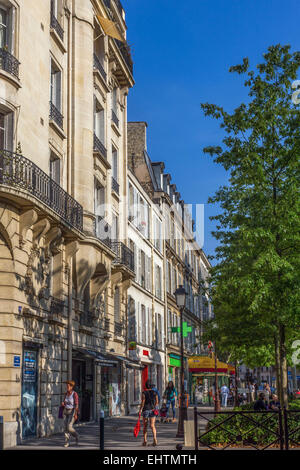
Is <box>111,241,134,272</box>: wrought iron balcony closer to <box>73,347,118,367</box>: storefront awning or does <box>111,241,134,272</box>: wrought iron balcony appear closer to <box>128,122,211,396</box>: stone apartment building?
<box>73,347,118,367</box>: storefront awning

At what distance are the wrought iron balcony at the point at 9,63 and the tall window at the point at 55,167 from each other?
4.10m

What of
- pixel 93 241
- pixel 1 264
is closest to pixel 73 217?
pixel 93 241

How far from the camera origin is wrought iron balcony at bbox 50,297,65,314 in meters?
18.9

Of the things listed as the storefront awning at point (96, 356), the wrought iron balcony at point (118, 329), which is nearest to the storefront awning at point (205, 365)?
the wrought iron balcony at point (118, 329)

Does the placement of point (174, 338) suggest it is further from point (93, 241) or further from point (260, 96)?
point (260, 96)

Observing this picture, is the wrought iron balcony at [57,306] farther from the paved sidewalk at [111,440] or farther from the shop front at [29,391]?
the paved sidewalk at [111,440]

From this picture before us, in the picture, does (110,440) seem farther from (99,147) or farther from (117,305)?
(99,147)

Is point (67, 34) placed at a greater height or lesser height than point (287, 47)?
greater

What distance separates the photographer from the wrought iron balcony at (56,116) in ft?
66.8

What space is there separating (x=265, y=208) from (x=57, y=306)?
7331 millimetres

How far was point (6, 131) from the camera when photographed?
54.3ft

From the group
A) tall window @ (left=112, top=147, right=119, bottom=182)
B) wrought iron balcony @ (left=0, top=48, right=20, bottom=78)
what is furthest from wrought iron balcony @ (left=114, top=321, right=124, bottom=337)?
wrought iron balcony @ (left=0, top=48, right=20, bottom=78)

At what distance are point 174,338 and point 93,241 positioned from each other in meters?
25.8

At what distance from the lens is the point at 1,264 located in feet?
51.6
